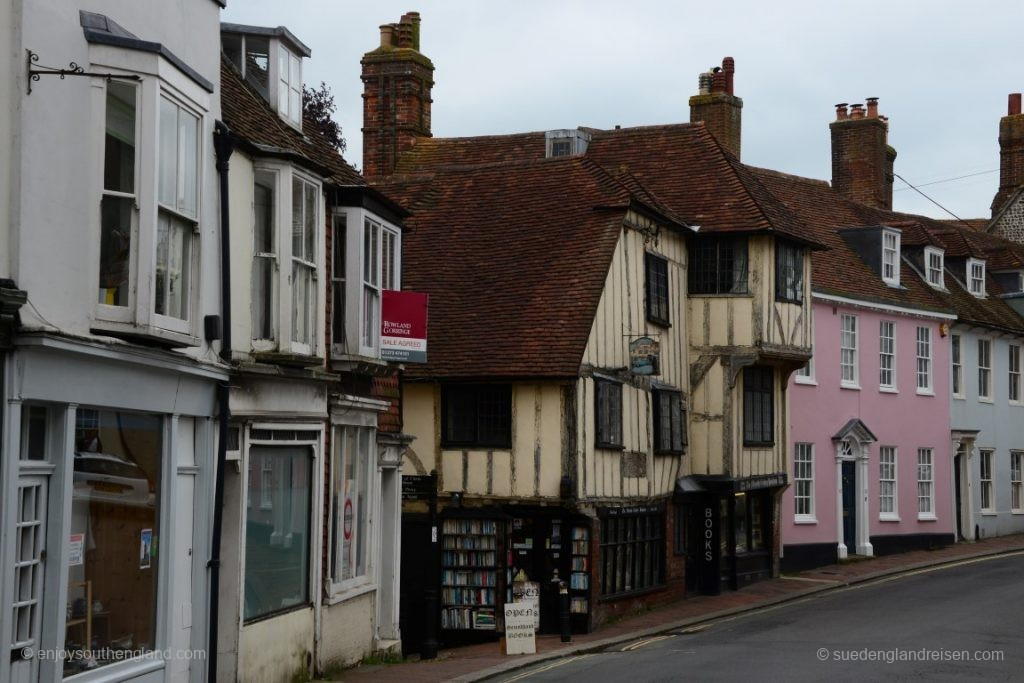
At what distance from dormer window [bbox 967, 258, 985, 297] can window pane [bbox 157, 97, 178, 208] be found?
3359 centimetres

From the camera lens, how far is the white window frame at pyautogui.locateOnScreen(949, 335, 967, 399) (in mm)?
38250

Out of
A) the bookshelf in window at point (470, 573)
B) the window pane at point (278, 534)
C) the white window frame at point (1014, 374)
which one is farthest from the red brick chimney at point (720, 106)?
the window pane at point (278, 534)

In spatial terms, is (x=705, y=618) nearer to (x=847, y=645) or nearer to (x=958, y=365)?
(x=847, y=645)

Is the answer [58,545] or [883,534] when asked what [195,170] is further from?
[883,534]

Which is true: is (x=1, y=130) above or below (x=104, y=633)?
above

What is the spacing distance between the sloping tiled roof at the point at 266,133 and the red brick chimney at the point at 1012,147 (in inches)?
1416

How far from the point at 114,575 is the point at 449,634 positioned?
1225cm

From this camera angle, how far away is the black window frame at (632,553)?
2395 centimetres

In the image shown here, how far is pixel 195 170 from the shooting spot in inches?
486

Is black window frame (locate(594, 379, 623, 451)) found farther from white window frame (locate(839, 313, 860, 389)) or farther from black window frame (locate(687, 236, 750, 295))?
white window frame (locate(839, 313, 860, 389))

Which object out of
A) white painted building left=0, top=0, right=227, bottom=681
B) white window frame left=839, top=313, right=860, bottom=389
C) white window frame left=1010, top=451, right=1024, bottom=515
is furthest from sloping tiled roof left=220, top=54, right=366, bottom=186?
white window frame left=1010, top=451, right=1024, bottom=515

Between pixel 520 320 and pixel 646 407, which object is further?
pixel 646 407

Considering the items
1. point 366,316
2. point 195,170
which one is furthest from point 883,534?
point 195,170

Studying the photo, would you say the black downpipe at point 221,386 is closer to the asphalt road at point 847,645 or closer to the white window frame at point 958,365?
the asphalt road at point 847,645
